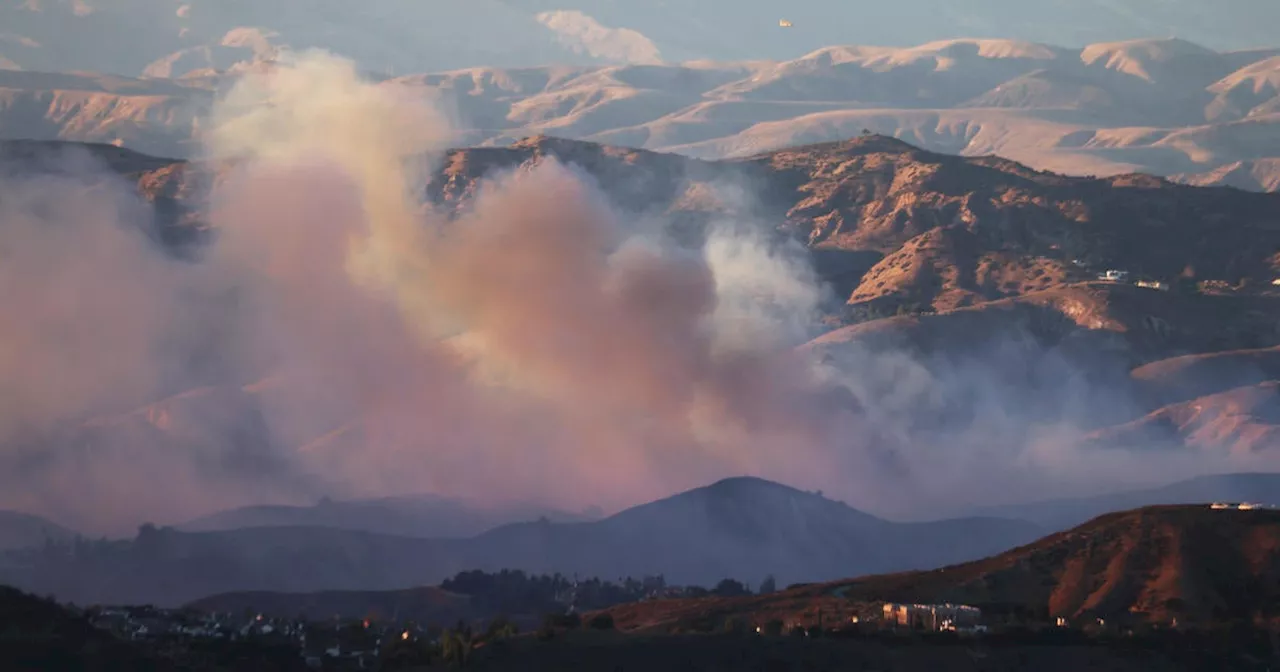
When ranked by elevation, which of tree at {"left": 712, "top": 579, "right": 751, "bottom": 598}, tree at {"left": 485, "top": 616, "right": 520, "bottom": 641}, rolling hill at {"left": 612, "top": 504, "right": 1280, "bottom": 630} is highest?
tree at {"left": 712, "top": 579, "right": 751, "bottom": 598}

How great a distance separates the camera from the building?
125m

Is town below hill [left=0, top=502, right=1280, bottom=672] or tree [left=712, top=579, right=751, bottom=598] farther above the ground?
tree [left=712, top=579, right=751, bottom=598]

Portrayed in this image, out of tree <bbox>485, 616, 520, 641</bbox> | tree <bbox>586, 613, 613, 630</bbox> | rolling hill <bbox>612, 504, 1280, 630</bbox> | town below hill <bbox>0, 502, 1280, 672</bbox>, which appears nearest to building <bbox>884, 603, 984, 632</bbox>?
town below hill <bbox>0, 502, 1280, 672</bbox>

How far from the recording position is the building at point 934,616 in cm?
12456

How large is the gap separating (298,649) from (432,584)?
69264 millimetres

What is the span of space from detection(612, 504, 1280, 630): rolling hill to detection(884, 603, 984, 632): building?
275 centimetres

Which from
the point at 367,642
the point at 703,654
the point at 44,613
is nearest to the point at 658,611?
the point at 367,642

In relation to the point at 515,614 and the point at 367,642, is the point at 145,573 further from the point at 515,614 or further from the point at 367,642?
the point at 367,642

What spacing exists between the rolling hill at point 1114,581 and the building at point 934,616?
2751mm

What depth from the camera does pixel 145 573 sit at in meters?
184

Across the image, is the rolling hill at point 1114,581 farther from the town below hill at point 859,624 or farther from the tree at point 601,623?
the tree at point 601,623

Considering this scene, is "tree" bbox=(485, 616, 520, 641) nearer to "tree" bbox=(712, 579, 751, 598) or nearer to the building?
the building

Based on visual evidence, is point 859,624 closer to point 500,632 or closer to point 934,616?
point 934,616

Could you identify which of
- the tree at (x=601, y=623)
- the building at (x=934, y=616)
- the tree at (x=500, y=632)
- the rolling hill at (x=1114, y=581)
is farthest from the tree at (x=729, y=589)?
the tree at (x=500, y=632)
